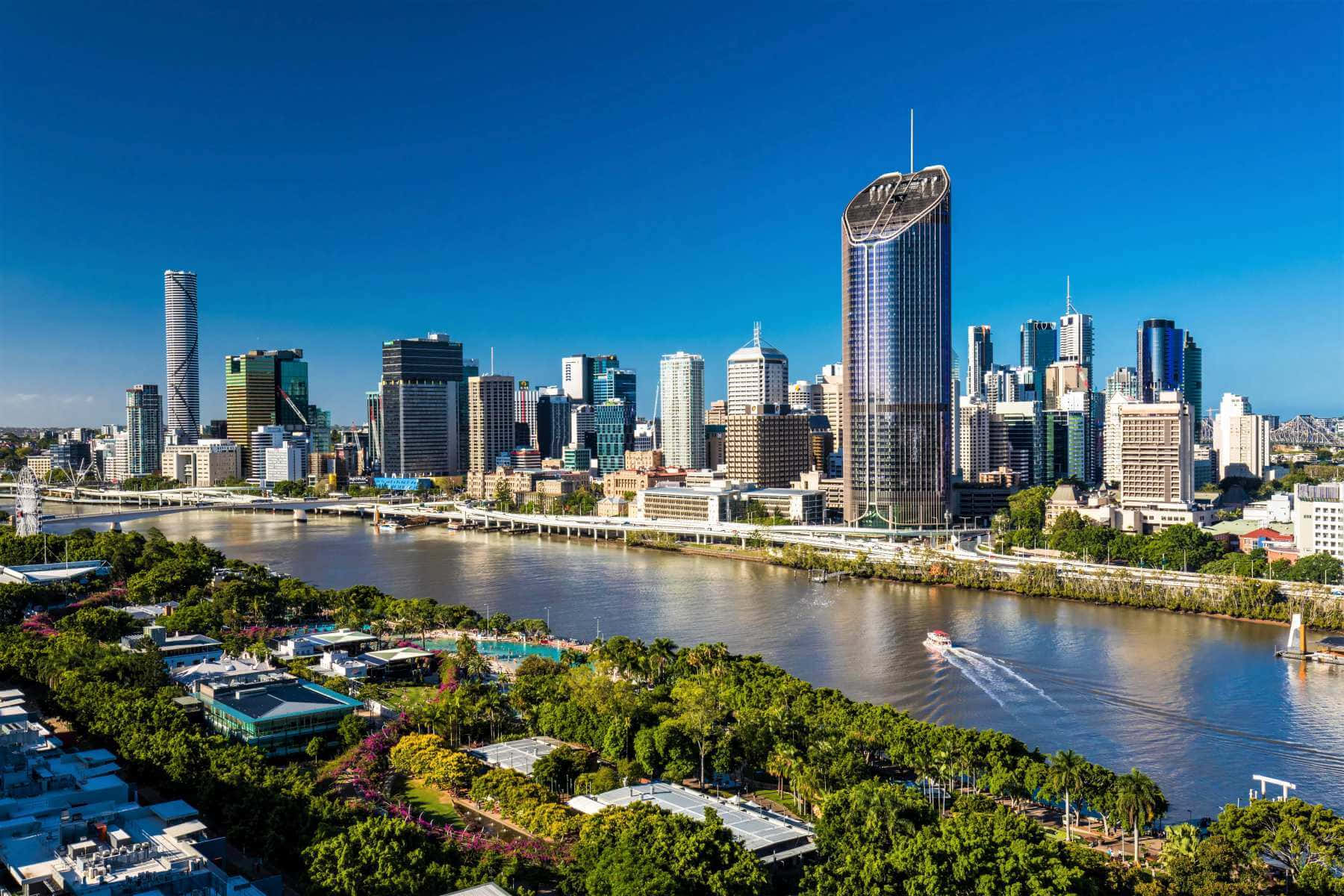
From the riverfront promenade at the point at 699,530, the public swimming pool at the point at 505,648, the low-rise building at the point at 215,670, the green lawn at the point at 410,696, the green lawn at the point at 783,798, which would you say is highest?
the riverfront promenade at the point at 699,530

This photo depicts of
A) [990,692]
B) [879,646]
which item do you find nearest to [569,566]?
[879,646]

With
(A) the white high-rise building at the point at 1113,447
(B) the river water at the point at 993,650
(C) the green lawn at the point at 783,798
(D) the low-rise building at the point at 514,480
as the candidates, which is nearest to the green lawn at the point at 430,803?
(C) the green lawn at the point at 783,798

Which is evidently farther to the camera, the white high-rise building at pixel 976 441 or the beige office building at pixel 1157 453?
the white high-rise building at pixel 976 441

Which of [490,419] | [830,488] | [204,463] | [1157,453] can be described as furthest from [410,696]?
[204,463]

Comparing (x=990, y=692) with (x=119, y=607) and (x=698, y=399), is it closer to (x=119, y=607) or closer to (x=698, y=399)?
(x=119, y=607)

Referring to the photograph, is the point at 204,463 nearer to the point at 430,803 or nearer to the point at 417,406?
the point at 417,406

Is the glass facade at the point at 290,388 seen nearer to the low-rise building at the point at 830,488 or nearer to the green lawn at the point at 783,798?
the low-rise building at the point at 830,488
